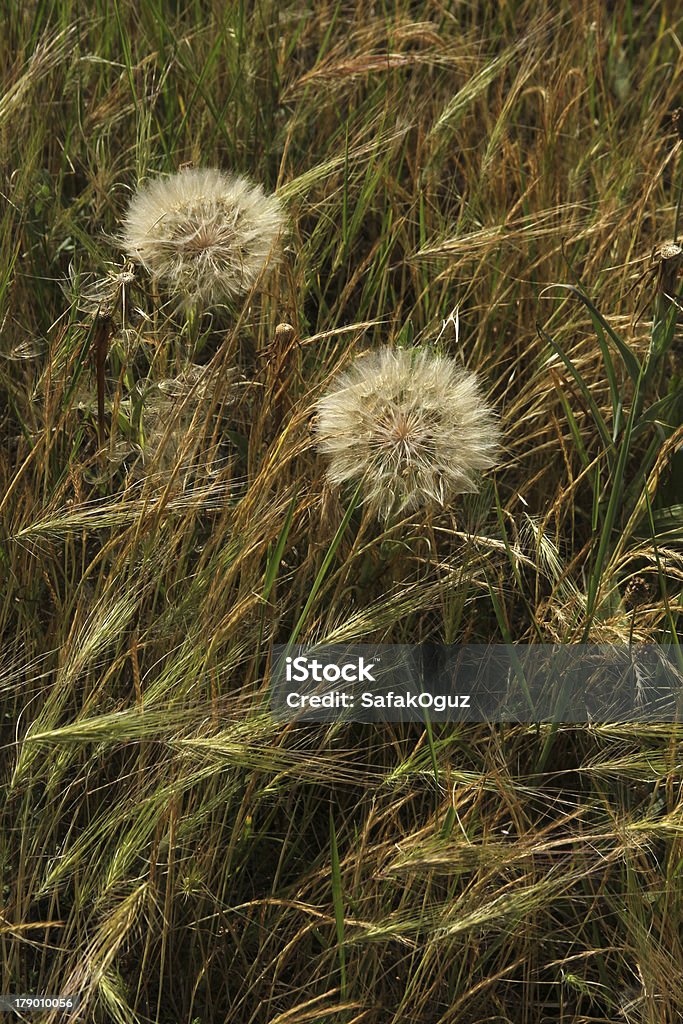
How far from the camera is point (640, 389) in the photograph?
1.21 m

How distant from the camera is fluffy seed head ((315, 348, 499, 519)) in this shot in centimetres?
111

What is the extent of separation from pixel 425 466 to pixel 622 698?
1.26ft

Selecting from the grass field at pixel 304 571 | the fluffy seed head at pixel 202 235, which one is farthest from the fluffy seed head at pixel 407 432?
the fluffy seed head at pixel 202 235

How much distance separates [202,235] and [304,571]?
445 mm

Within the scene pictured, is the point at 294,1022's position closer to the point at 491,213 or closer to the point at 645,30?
the point at 491,213

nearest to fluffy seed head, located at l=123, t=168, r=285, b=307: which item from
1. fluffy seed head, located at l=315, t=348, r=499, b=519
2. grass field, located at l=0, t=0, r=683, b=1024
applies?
grass field, located at l=0, t=0, r=683, b=1024

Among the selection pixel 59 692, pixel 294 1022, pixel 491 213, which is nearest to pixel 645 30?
pixel 491 213

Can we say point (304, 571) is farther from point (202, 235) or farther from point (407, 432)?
point (202, 235)

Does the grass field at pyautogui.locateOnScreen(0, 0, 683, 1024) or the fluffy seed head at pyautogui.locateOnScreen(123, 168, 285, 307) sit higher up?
the fluffy seed head at pyautogui.locateOnScreen(123, 168, 285, 307)

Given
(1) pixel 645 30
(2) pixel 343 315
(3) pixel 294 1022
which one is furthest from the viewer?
(1) pixel 645 30

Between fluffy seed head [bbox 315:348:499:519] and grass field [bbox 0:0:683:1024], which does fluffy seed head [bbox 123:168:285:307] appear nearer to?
grass field [bbox 0:0:683:1024]

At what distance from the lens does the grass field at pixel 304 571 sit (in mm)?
1120

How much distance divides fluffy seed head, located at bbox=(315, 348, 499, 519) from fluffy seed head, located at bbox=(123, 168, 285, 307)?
0.75ft

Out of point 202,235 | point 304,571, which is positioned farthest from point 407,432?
point 202,235
